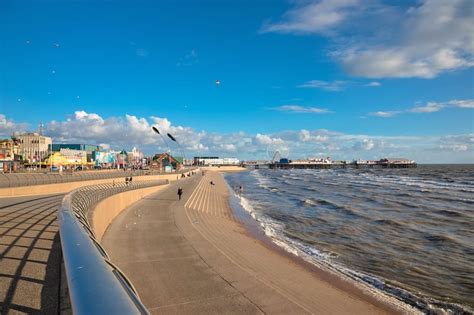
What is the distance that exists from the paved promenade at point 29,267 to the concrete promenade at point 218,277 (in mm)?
2572

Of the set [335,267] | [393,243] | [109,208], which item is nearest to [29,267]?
[335,267]

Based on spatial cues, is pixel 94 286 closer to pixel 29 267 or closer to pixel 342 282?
pixel 29 267

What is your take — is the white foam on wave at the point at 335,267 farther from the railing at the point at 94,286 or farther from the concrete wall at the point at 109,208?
the railing at the point at 94,286

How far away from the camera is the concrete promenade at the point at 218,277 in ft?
27.3

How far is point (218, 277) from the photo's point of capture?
1002 centimetres

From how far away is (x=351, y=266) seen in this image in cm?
1384

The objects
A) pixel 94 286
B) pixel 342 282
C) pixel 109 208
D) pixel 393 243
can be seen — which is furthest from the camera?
pixel 393 243

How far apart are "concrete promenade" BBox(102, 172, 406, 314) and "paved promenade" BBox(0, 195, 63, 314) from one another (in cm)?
257

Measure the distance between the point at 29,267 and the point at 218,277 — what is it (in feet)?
17.3

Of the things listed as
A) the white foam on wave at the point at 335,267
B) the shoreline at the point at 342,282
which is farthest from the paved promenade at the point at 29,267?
the white foam on wave at the point at 335,267

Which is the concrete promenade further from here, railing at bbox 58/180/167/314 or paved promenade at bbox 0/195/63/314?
railing at bbox 58/180/167/314

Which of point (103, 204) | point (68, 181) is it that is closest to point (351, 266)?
point (103, 204)

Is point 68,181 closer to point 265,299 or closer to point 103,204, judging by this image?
point 103,204

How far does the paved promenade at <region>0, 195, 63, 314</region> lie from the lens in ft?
15.5
